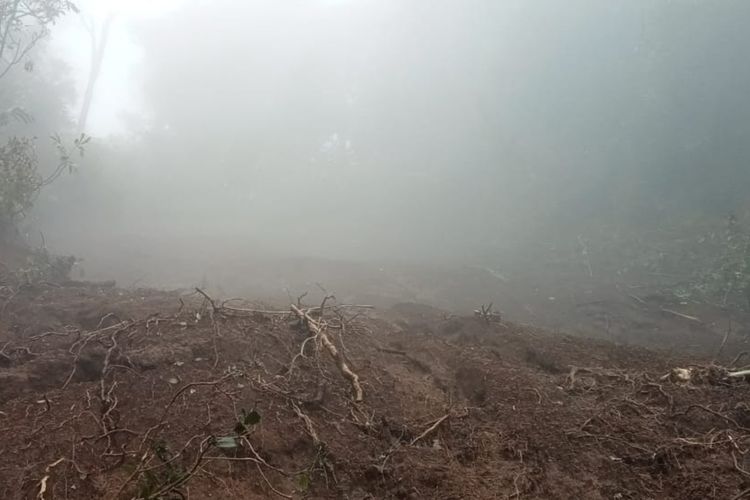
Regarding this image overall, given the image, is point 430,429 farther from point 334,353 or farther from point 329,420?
point 334,353

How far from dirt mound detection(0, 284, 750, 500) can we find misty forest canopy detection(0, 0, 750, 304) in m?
10.7

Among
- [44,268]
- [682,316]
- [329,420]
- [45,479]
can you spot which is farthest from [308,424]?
[682,316]

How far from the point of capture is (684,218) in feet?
47.4

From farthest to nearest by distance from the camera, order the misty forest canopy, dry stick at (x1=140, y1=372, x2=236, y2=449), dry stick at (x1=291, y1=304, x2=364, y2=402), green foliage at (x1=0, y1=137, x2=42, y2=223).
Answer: the misty forest canopy → green foliage at (x1=0, y1=137, x2=42, y2=223) → dry stick at (x1=291, y1=304, x2=364, y2=402) → dry stick at (x1=140, y1=372, x2=236, y2=449)

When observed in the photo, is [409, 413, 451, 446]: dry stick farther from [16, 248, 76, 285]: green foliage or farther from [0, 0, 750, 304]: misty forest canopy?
[0, 0, 750, 304]: misty forest canopy

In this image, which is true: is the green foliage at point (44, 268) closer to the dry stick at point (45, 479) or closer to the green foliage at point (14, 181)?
the green foliage at point (14, 181)

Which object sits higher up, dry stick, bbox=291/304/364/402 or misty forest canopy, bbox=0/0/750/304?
misty forest canopy, bbox=0/0/750/304

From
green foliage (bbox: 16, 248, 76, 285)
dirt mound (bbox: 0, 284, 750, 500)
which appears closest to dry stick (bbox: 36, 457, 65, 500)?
dirt mound (bbox: 0, 284, 750, 500)

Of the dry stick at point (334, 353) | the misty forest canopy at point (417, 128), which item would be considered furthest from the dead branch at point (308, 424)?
the misty forest canopy at point (417, 128)

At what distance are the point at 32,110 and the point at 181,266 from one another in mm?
10444

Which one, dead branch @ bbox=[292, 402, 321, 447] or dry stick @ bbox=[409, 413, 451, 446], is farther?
dry stick @ bbox=[409, 413, 451, 446]

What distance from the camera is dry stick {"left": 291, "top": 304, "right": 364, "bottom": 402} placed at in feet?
13.5

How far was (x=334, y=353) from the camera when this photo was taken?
4391mm

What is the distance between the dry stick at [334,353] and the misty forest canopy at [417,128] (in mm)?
10607
